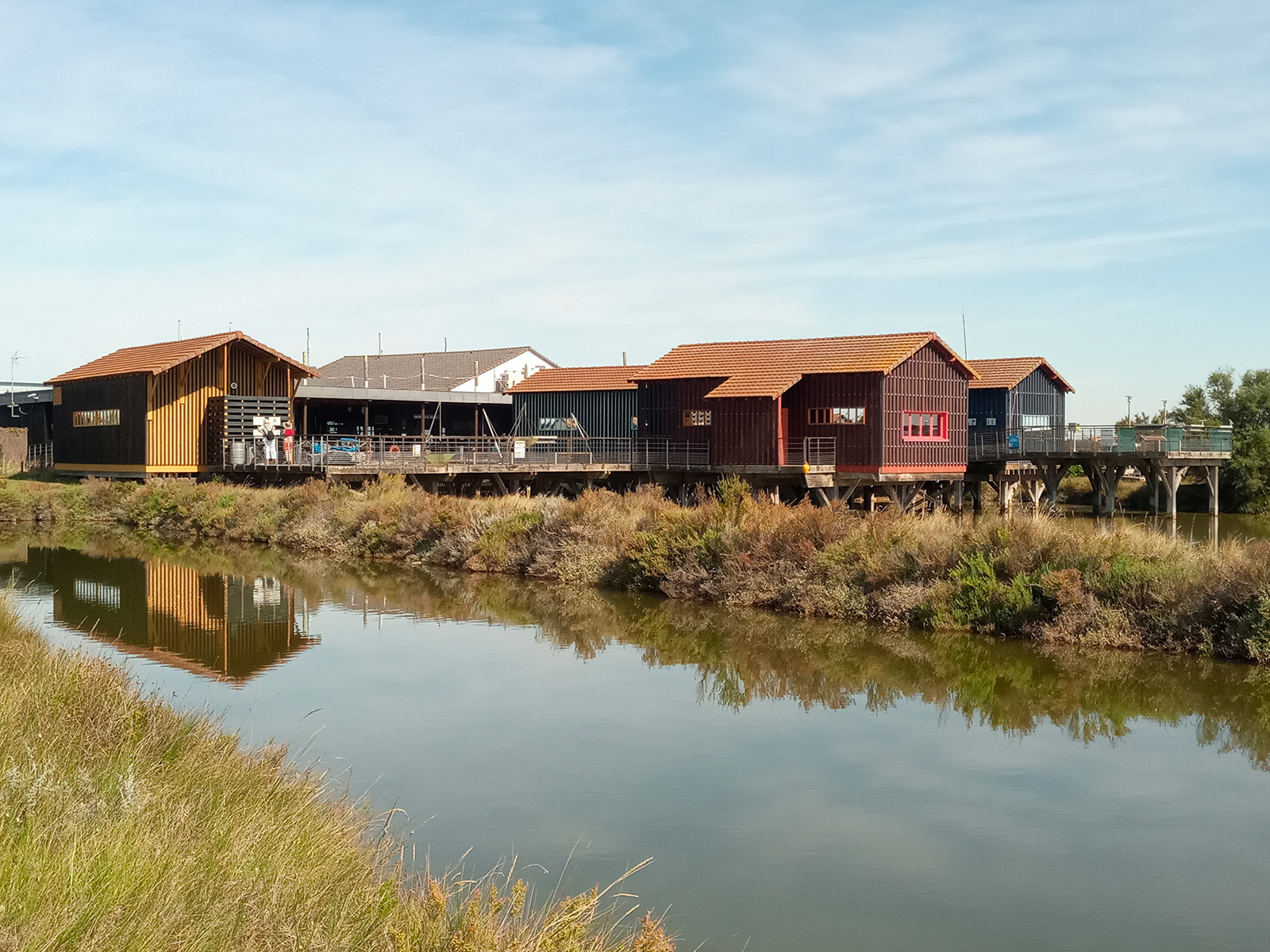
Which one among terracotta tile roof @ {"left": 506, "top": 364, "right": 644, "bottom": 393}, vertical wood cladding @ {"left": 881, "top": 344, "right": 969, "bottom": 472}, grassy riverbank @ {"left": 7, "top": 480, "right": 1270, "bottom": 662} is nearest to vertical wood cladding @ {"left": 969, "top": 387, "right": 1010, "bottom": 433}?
vertical wood cladding @ {"left": 881, "top": 344, "right": 969, "bottom": 472}

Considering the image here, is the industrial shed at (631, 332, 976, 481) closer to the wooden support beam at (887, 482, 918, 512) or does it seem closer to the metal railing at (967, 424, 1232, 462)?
the wooden support beam at (887, 482, 918, 512)

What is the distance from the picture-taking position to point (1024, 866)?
8789 mm

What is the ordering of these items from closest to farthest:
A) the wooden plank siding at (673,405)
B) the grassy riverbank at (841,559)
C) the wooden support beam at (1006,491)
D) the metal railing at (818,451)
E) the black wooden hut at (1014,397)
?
the grassy riverbank at (841,559) < the metal railing at (818,451) < the wooden plank siding at (673,405) < the wooden support beam at (1006,491) < the black wooden hut at (1014,397)

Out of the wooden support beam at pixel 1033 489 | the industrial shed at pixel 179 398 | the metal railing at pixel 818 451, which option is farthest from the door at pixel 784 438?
Result: the industrial shed at pixel 179 398

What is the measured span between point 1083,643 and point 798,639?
398cm

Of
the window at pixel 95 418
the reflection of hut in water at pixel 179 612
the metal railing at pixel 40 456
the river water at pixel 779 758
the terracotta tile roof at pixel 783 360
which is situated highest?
the terracotta tile roof at pixel 783 360

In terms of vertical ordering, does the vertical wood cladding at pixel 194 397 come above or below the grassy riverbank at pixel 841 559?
above

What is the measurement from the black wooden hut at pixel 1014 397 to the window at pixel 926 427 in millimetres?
9247

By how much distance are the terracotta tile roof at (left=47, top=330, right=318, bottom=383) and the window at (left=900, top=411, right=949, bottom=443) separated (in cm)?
1987

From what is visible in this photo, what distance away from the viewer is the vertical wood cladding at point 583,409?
44.9 metres

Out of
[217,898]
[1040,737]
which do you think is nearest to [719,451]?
[1040,737]

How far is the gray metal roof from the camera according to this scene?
5794 cm

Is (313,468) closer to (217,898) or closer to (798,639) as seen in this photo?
(798,639)

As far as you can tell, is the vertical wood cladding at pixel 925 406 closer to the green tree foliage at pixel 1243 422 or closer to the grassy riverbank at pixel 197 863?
the green tree foliage at pixel 1243 422
